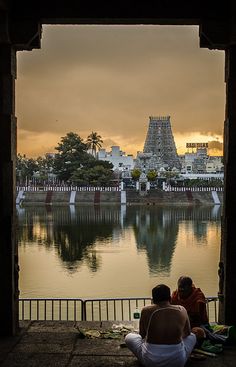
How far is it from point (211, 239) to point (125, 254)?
21.8 ft

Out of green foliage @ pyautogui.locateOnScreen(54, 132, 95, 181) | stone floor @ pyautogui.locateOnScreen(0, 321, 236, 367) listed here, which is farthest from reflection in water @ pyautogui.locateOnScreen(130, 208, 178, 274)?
green foliage @ pyautogui.locateOnScreen(54, 132, 95, 181)

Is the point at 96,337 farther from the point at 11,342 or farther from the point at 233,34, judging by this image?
the point at 233,34

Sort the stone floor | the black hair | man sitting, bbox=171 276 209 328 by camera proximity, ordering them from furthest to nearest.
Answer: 1. man sitting, bbox=171 276 209 328
2. the stone floor
3. the black hair

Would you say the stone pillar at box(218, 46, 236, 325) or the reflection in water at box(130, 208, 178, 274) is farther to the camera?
the reflection in water at box(130, 208, 178, 274)

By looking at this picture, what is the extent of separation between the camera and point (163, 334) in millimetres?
3441

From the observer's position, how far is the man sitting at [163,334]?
3432mm

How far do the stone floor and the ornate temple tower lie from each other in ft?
249

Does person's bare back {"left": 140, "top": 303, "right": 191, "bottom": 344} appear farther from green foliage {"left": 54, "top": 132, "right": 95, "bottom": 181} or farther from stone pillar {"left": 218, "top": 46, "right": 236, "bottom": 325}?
green foliage {"left": 54, "top": 132, "right": 95, "bottom": 181}

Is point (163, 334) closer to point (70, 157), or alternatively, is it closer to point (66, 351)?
point (66, 351)

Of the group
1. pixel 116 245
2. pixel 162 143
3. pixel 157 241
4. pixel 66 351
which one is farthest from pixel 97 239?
pixel 162 143

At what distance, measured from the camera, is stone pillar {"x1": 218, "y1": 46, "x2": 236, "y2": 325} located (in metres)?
4.64

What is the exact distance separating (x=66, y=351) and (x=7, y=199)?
4.81ft

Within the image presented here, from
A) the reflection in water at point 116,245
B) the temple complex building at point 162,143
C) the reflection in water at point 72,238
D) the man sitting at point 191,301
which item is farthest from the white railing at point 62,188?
the man sitting at point 191,301

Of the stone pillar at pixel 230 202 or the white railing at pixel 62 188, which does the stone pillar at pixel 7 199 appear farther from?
the white railing at pixel 62 188
